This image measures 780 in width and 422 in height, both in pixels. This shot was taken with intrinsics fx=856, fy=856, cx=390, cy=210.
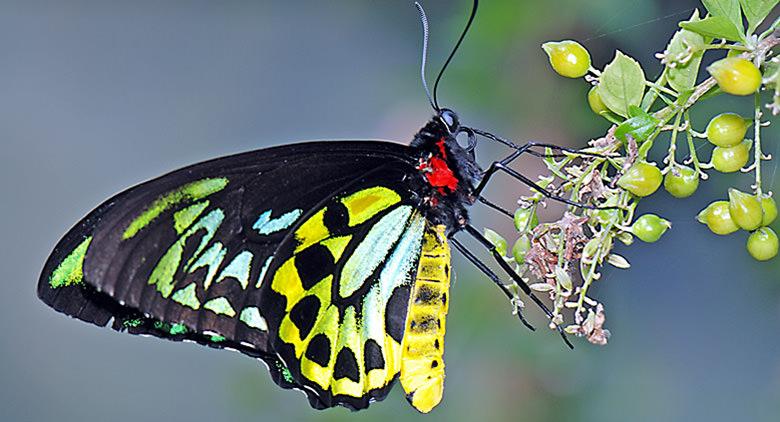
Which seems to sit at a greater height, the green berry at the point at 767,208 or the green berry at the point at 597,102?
the green berry at the point at 597,102

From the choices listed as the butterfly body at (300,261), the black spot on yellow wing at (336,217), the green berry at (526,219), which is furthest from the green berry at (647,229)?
the black spot on yellow wing at (336,217)

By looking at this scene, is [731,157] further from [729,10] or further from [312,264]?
[312,264]

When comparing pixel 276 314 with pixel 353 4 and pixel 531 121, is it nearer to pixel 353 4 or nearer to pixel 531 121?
pixel 531 121

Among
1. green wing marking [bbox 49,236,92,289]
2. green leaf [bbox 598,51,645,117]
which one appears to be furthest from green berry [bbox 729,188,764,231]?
green wing marking [bbox 49,236,92,289]

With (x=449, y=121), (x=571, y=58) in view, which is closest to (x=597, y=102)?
(x=571, y=58)

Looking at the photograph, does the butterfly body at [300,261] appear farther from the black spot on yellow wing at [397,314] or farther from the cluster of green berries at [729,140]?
the cluster of green berries at [729,140]

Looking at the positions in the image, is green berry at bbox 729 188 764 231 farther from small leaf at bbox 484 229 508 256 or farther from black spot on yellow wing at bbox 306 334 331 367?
black spot on yellow wing at bbox 306 334 331 367

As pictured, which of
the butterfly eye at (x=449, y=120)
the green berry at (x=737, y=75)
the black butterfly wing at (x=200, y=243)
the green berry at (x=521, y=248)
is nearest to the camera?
the green berry at (x=737, y=75)
